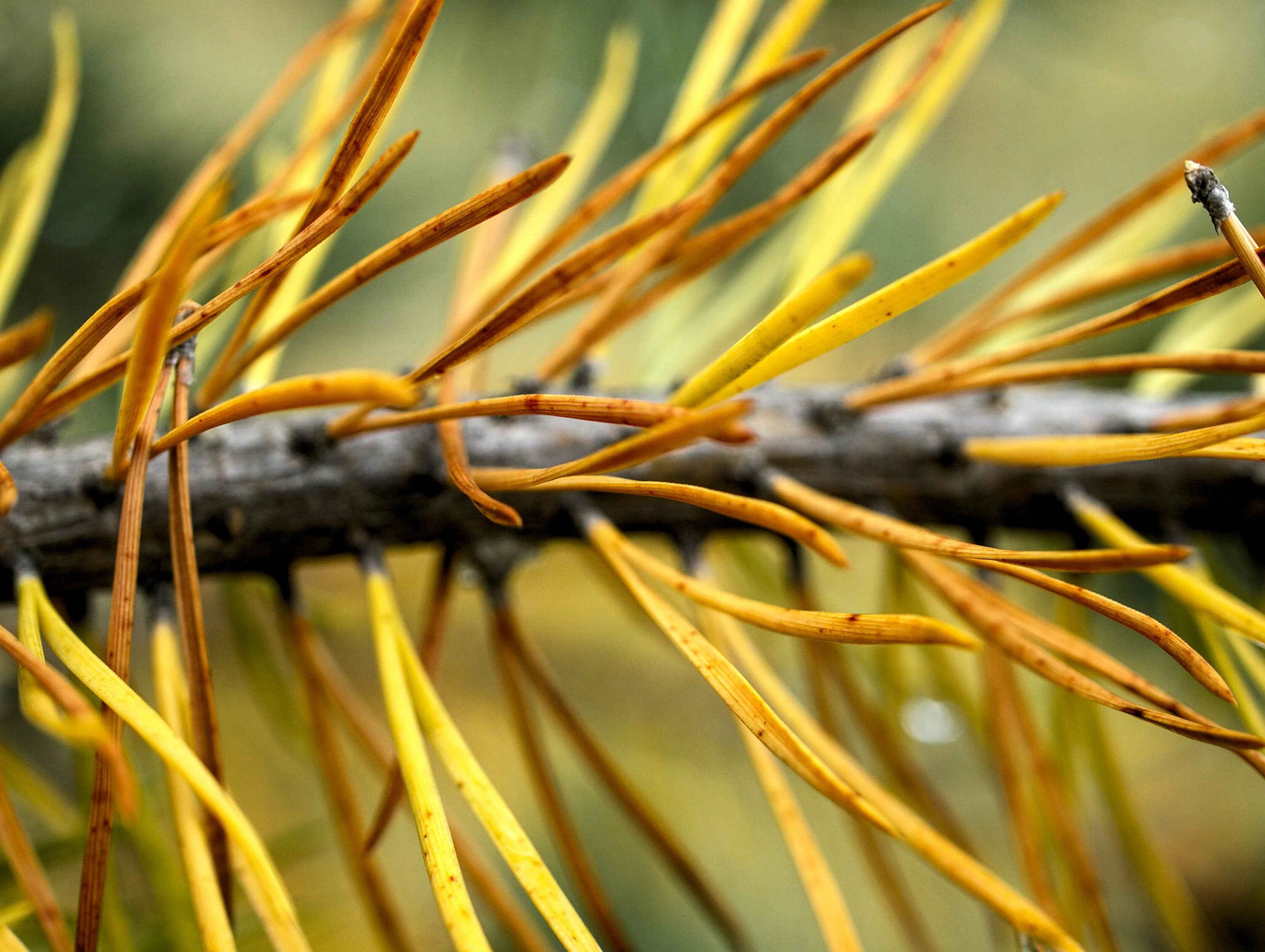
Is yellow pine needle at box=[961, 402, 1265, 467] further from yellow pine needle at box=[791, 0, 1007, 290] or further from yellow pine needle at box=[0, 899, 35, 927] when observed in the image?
yellow pine needle at box=[0, 899, 35, 927]

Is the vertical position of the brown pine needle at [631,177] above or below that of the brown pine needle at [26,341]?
below

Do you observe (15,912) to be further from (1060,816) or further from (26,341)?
(1060,816)

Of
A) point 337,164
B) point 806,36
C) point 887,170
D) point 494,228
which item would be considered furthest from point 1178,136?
point 337,164

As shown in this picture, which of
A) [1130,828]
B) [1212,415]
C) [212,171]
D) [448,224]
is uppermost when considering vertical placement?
[212,171]

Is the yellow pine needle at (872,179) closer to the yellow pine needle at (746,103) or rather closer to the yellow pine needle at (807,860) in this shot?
the yellow pine needle at (746,103)

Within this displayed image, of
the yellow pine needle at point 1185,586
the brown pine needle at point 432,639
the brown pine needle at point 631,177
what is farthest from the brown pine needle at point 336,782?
the yellow pine needle at point 1185,586

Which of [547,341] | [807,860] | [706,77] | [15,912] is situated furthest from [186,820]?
[547,341]

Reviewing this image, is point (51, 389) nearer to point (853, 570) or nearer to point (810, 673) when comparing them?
point (810, 673)

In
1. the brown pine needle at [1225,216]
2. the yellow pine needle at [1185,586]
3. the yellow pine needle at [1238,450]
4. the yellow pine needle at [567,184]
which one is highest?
the yellow pine needle at [567,184]
